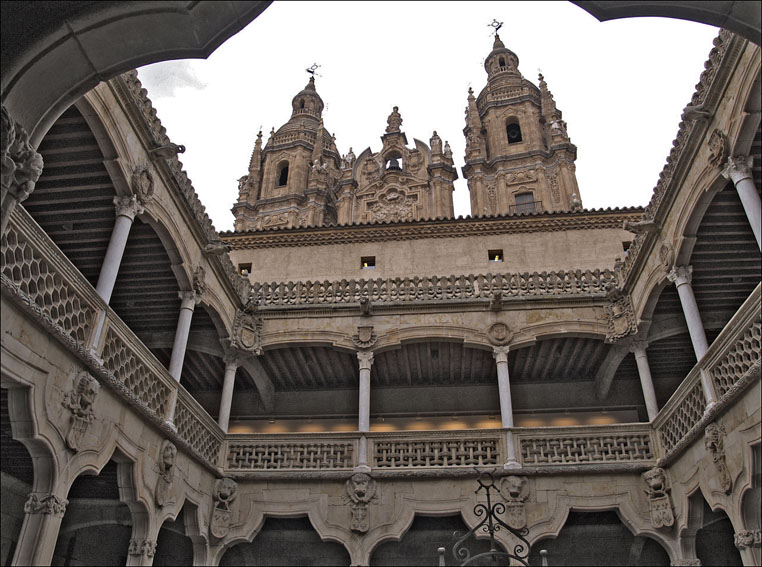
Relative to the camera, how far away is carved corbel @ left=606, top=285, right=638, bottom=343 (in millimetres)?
13297

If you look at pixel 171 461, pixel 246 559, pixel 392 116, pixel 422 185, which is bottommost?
pixel 246 559

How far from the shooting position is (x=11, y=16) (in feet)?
12.4

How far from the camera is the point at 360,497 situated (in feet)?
40.0

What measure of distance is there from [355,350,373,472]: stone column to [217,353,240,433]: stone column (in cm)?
306

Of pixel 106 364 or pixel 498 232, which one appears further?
pixel 498 232

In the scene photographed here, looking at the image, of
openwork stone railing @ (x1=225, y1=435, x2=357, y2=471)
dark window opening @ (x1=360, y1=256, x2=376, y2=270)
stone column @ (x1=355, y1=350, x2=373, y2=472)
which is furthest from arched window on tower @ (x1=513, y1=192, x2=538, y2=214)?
openwork stone railing @ (x1=225, y1=435, x2=357, y2=471)

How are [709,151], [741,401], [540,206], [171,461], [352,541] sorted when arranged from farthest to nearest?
[540,206]
[352,541]
[171,461]
[709,151]
[741,401]

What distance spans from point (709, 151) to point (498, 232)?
9.71 m

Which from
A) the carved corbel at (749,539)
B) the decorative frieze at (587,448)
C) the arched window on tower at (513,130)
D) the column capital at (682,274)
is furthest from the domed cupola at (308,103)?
the carved corbel at (749,539)

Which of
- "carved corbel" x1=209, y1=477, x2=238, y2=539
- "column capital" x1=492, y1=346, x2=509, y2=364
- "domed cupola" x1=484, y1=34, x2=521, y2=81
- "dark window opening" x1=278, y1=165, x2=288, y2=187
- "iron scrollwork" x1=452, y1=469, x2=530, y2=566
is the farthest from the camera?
"dark window opening" x1=278, y1=165, x2=288, y2=187

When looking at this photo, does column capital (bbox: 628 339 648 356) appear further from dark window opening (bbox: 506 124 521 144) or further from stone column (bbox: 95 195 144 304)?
dark window opening (bbox: 506 124 521 144)

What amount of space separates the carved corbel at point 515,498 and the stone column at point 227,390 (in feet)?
20.9

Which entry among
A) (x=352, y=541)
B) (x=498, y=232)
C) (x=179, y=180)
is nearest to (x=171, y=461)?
(x=352, y=541)

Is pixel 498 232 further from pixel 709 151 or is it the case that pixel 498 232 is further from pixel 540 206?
pixel 709 151
